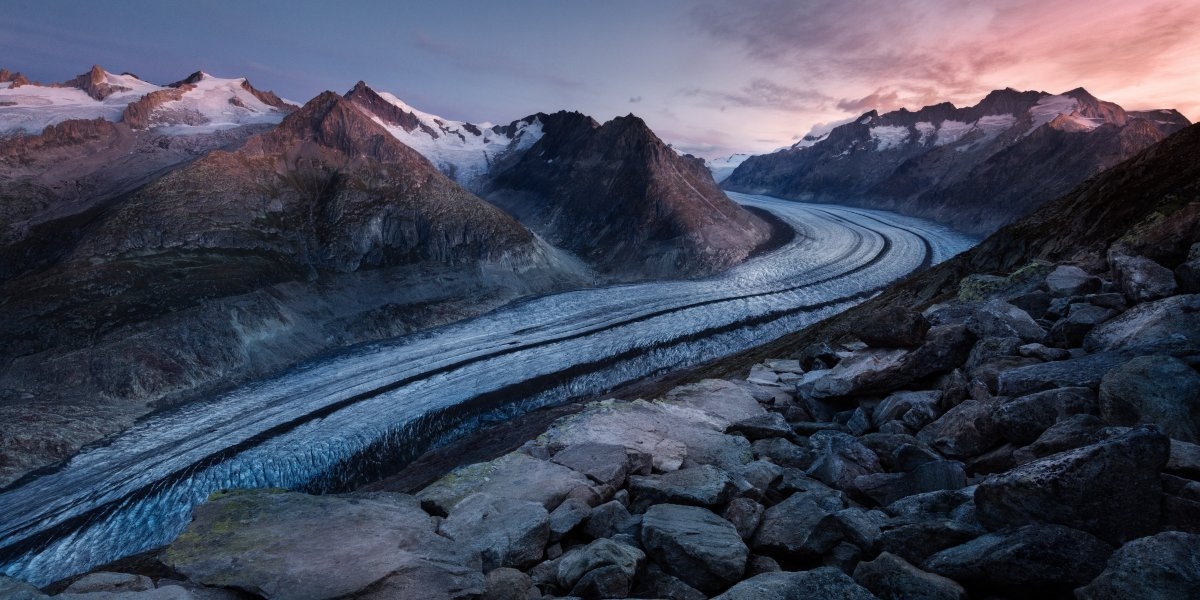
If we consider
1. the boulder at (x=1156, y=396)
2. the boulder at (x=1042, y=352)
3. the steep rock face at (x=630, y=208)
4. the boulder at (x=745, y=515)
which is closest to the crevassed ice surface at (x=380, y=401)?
the steep rock face at (x=630, y=208)

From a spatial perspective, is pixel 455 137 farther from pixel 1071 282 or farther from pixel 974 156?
pixel 1071 282

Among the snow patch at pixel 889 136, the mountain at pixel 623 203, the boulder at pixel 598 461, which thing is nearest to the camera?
the boulder at pixel 598 461

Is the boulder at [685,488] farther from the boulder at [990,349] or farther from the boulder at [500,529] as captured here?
the boulder at [990,349]

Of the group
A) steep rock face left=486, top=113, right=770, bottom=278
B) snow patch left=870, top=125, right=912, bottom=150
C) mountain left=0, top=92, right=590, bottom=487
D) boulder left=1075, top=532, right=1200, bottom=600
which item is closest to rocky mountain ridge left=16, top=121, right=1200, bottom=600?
boulder left=1075, top=532, right=1200, bottom=600

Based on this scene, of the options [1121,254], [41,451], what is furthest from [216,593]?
[41,451]

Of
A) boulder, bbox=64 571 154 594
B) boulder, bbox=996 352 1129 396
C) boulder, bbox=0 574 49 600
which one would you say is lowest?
boulder, bbox=64 571 154 594

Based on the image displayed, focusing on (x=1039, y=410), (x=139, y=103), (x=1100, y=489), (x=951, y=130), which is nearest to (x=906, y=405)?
(x=1039, y=410)

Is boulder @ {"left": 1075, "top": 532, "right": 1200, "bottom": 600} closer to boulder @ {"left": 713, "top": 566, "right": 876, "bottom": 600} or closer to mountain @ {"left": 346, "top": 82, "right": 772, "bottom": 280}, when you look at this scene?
boulder @ {"left": 713, "top": 566, "right": 876, "bottom": 600}
